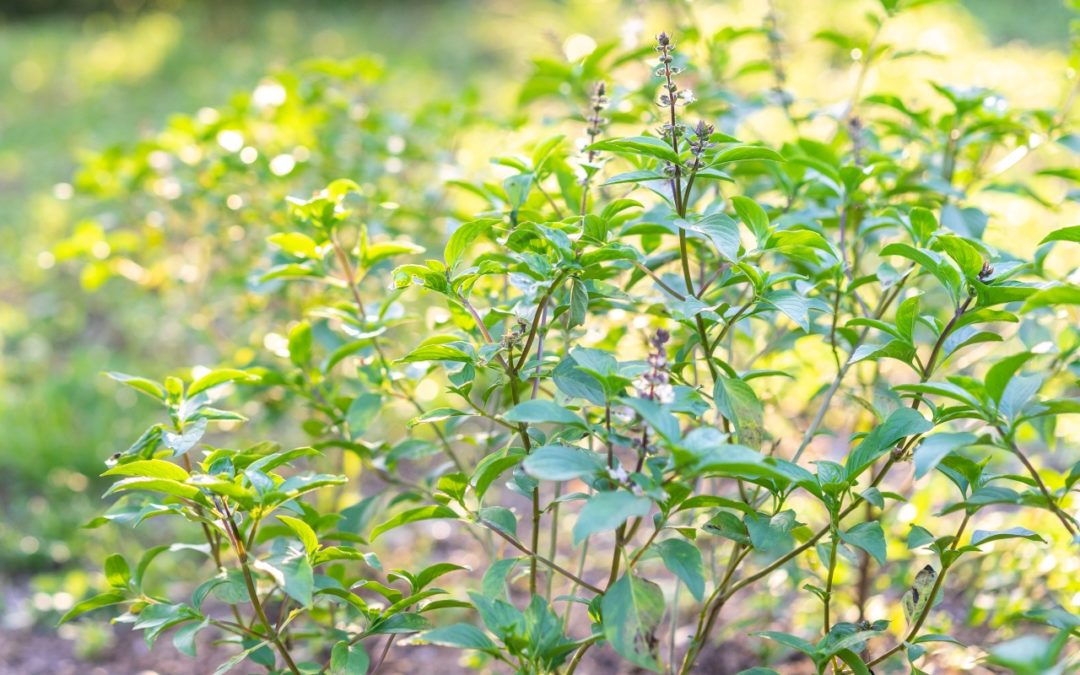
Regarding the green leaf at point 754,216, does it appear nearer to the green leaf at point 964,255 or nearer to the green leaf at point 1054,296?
the green leaf at point 964,255

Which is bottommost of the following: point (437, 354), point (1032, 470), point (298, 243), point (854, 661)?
point (854, 661)

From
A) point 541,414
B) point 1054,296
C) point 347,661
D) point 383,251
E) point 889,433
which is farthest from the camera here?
point 383,251

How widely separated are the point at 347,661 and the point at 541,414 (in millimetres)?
441

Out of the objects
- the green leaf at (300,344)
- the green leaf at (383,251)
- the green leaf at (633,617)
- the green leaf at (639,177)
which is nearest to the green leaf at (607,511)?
the green leaf at (633,617)

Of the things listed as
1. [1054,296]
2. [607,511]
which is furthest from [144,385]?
[1054,296]

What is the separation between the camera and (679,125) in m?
1.06

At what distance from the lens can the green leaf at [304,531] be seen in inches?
40.8

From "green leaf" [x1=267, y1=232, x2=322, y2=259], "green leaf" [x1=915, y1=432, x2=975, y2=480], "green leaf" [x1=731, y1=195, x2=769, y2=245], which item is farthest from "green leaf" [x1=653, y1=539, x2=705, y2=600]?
"green leaf" [x1=267, y1=232, x2=322, y2=259]

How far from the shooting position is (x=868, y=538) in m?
1.06

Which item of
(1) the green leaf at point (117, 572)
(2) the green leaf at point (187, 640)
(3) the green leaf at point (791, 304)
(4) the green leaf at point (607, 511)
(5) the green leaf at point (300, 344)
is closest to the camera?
(4) the green leaf at point (607, 511)

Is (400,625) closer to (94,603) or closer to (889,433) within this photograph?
(94,603)

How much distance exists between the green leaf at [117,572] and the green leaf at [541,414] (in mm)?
636

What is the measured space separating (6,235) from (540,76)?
353 centimetres

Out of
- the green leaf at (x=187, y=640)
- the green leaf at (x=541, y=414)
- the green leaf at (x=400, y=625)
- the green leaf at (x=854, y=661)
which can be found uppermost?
the green leaf at (x=541, y=414)
